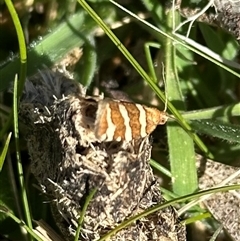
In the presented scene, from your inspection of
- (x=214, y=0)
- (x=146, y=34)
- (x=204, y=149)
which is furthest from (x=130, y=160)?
(x=146, y=34)

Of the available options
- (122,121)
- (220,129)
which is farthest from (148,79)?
(122,121)

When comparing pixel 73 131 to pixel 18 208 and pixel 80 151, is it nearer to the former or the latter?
pixel 80 151

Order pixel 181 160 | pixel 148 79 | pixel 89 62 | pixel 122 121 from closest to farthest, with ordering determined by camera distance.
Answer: pixel 122 121 < pixel 148 79 < pixel 181 160 < pixel 89 62

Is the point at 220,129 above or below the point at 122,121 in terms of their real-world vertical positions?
below

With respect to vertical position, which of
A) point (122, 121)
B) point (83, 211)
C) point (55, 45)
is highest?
point (55, 45)

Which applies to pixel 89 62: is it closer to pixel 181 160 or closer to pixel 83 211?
pixel 181 160

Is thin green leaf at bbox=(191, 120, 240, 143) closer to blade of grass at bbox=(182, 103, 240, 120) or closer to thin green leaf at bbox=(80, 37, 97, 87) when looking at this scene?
blade of grass at bbox=(182, 103, 240, 120)

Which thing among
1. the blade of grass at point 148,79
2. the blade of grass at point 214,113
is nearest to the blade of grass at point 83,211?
the blade of grass at point 148,79

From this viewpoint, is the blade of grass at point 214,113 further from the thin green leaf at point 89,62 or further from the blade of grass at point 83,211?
the blade of grass at point 83,211
